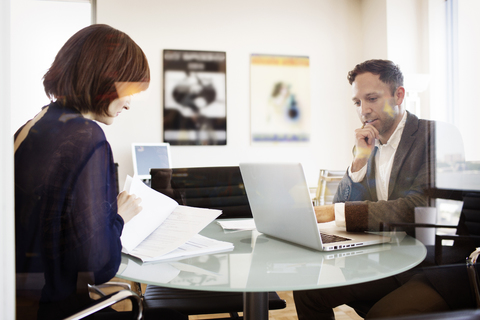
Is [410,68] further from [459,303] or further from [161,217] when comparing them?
[161,217]

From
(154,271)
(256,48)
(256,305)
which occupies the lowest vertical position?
(256,305)

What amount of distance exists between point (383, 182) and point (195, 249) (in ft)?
1.80

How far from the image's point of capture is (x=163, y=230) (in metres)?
0.78

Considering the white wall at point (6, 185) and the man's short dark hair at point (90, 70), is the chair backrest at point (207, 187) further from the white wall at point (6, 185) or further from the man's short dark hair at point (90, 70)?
the white wall at point (6, 185)

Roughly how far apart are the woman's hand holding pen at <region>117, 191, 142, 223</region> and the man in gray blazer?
431 millimetres

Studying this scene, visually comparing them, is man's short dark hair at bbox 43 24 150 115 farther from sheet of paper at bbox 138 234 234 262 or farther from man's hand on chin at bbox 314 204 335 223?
man's hand on chin at bbox 314 204 335 223

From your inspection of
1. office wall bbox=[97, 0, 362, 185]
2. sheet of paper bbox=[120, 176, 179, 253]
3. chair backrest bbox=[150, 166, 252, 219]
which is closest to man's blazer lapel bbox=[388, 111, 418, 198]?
office wall bbox=[97, 0, 362, 185]

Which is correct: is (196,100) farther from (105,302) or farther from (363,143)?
(105,302)

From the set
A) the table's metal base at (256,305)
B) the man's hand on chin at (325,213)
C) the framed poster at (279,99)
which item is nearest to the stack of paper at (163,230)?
the table's metal base at (256,305)

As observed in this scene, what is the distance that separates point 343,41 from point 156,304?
3.21 ft

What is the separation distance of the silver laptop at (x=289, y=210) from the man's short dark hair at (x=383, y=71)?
1.30 ft

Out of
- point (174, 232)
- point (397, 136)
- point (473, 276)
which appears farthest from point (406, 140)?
point (174, 232)

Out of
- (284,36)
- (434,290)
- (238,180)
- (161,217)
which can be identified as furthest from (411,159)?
(238,180)

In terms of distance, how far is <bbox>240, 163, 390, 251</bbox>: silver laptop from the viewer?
0.69m
